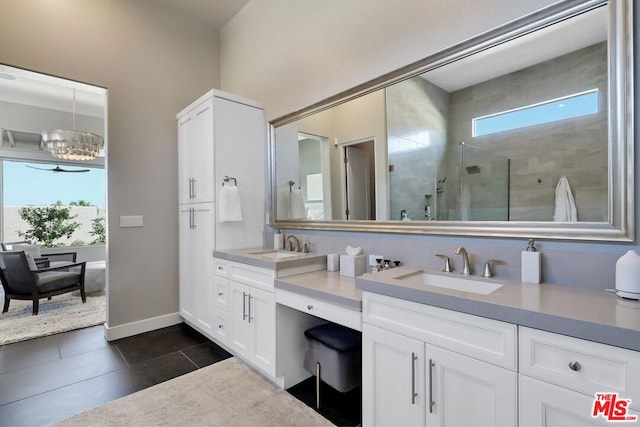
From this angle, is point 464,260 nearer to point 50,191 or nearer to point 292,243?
point 292,243

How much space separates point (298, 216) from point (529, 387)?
2.02 metres

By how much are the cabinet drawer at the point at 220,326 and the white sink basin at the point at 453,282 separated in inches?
64.0

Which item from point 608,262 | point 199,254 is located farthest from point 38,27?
point 608,262

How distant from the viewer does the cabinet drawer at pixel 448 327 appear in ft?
3.43

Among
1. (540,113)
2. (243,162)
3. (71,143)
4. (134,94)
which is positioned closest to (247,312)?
(243,162)

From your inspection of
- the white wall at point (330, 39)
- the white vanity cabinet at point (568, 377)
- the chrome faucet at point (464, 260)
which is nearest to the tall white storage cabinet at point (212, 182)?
the white wall at point (330, 39)

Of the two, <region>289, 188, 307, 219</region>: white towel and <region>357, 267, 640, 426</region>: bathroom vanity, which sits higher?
<region>289, 188, 307, 219</region>: white towel

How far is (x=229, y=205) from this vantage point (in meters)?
2.70

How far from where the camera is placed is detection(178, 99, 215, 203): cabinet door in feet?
9.10

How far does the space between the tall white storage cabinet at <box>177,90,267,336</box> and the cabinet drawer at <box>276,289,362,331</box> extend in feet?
3.54

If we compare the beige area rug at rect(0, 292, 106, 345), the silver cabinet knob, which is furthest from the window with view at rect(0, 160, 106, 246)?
the silver cabinet knob

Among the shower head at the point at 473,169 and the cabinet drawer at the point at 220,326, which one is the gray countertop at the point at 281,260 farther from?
the shower head at the point at 473,169

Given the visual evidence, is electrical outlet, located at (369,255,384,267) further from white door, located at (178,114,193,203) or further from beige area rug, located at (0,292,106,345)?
beige area rug, located at (0,292,106,345)

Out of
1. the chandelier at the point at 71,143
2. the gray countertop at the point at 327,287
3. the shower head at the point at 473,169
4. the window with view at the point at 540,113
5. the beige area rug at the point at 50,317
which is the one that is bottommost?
the beige area rug at the point at 50,317
